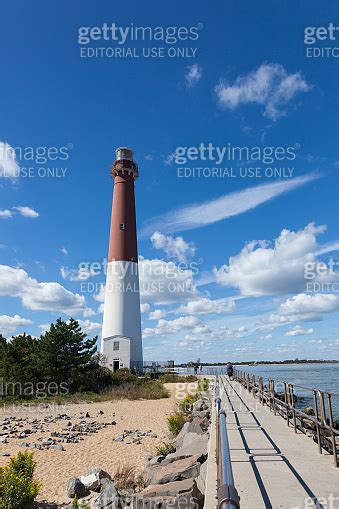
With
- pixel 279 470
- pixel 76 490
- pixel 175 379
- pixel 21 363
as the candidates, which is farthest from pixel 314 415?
pixel 175 379

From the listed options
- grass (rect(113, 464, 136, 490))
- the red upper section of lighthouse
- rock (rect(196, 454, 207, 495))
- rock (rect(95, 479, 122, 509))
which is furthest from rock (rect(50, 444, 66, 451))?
the red upper section of lighthouse

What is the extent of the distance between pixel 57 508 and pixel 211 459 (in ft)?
10.5

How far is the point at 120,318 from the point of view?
32.6 metres

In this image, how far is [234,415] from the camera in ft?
39.8

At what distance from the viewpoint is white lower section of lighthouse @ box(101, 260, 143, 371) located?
107 ft

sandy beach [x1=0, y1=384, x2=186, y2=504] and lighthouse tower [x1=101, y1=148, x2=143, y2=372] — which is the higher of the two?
lighthouse tower [x1=101, y1=148, x2=143, y2=372]

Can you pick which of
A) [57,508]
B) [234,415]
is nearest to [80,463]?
[57,508]

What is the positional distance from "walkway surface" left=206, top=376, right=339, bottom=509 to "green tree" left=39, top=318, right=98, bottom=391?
18.9m

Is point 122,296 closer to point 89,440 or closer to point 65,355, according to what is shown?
point 65,355

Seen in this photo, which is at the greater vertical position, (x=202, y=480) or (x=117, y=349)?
(x=117, y=349)

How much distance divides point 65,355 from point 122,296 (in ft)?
23.9

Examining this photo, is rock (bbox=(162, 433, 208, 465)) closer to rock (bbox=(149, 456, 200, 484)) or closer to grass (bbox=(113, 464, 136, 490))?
rock (bbox=(149, 456, 200, 484))

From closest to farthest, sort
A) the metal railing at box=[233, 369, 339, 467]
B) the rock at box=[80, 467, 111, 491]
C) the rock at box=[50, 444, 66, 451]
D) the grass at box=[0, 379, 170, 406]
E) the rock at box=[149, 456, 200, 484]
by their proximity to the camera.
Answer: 1. the metal railing at box=[233, 369, 339, 467]
2. the rock at box=[149, 456, 200, 484]
3. the rock at box=[80, 467, 111, 491]
4. the rock at box=[50, 444, 66, 451]
5. the grass at box=[0, 379, 170, 406]

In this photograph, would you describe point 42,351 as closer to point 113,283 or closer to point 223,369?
point 113,283
